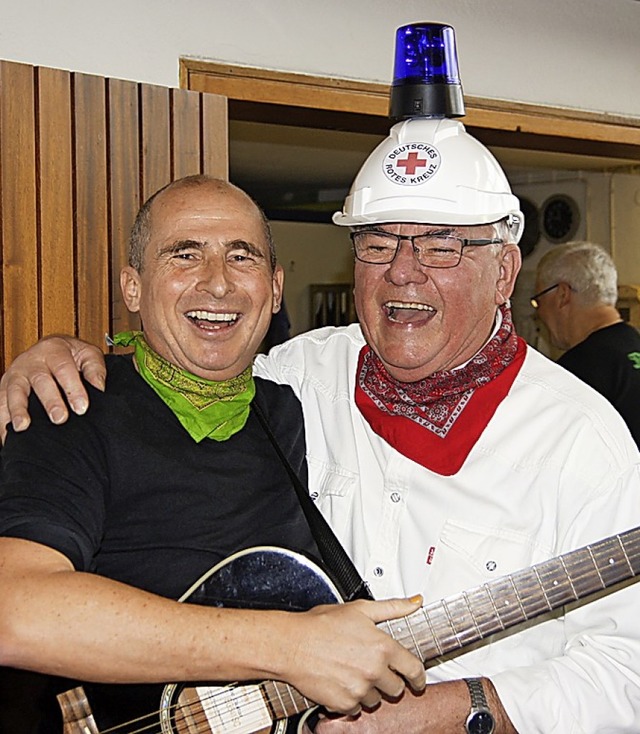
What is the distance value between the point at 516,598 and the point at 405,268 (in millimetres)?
657

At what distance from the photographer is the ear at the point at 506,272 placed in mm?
2240

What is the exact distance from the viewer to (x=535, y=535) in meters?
2.04

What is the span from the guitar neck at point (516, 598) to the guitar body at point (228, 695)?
0.52 feet

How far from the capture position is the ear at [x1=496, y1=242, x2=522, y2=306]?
2.24 m

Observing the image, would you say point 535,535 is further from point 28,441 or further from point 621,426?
point 28,441

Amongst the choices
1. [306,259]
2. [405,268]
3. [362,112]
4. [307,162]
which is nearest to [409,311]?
[405,268]

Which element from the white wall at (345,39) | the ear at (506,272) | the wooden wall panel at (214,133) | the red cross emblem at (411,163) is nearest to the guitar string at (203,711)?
the ear at (506,272)

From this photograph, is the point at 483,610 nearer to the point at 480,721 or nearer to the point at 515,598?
the point at 515,598

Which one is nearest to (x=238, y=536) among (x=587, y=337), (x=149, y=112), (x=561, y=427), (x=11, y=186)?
(x=561, y=427)

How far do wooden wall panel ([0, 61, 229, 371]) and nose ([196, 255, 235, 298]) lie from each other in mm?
973

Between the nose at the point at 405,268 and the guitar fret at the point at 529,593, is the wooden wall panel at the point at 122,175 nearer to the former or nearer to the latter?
the nose at the point at 405,268

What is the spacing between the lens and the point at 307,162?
29.8 ft

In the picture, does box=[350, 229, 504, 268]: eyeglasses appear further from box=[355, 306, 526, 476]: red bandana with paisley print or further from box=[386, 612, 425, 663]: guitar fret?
box=[386, 612, 425, 663]: guitar fret

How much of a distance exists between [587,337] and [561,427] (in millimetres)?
2685
